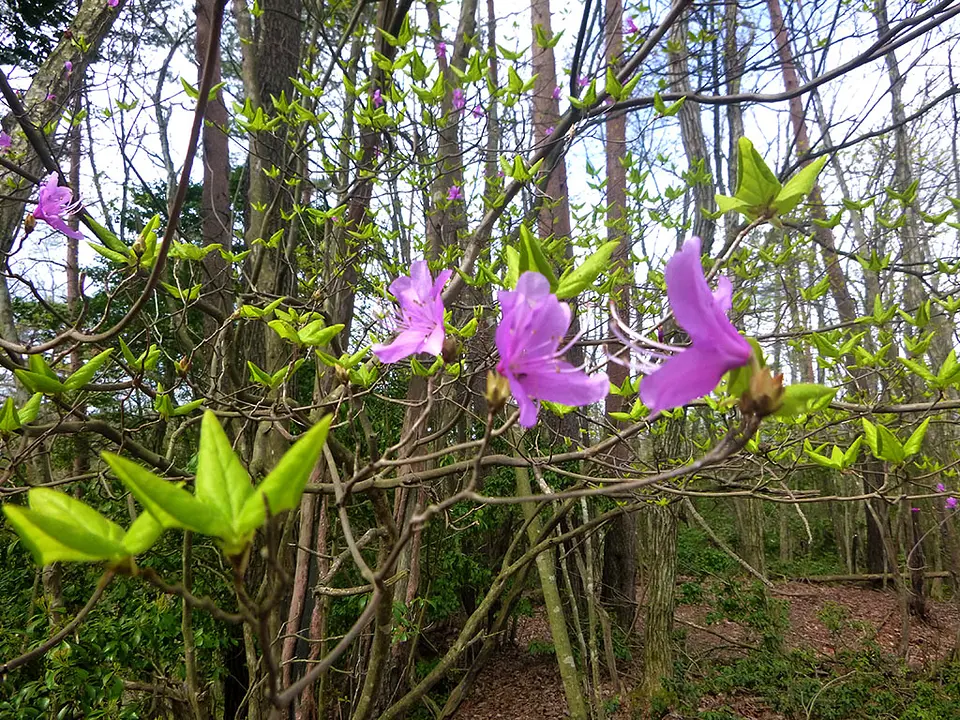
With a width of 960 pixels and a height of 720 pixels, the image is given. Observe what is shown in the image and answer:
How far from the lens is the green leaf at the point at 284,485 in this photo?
1.50 feet

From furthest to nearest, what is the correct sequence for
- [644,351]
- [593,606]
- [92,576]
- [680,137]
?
[680,137], [593,606], [92,576], [644,351]

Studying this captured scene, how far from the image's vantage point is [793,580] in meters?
9.36

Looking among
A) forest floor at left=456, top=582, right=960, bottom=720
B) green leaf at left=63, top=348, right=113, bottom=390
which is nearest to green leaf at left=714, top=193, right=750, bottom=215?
green leaf at left=63, top=348, right=113, bottom=390

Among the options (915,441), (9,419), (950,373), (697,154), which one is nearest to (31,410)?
(9,419)

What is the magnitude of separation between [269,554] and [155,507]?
0.35ft

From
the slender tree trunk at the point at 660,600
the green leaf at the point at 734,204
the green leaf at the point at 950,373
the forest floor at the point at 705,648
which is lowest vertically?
the forest floor at the point at 705,648

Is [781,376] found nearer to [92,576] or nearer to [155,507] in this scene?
[155,507]

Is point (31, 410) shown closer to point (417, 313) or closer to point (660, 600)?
point (417, 313)

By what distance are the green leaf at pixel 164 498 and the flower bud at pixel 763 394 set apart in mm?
473

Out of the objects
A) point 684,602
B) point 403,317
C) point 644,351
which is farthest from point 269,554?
point 684,602

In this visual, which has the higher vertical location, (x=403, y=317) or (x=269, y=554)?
(x=403, y=317)

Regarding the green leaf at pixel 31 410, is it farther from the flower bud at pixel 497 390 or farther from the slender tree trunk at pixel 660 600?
the slender tree trunk at pixel 660 600

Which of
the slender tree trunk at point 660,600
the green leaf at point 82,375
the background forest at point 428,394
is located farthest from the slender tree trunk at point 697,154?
the green leaf at point 82,375

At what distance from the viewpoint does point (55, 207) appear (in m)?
1.34
